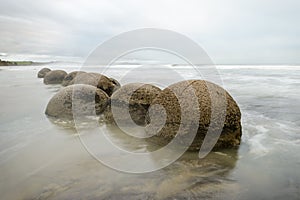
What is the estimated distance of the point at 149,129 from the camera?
4.60 metres

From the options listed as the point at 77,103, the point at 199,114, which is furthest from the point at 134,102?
the point at 199,114

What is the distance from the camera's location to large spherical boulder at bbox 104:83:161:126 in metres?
5.56

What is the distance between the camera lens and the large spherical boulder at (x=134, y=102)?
556 cm

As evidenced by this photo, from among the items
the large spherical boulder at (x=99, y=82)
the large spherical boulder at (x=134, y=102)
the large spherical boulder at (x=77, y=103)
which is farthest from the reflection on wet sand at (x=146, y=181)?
the large spherical boulder at (x=99, y=82)

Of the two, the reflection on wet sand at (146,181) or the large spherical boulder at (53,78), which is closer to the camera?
the reflection on wet sand at (146,181)

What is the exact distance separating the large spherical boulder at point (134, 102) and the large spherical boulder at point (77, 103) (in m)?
0.60

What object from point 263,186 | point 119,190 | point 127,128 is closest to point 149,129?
point 127,128

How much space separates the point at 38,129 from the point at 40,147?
1094 mm

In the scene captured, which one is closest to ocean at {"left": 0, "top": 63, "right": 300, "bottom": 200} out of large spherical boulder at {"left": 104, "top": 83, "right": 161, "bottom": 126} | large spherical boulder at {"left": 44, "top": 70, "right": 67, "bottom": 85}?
large spherical boulder at {"left": 104, "top": 83, "right": 161, "bottom": 126}

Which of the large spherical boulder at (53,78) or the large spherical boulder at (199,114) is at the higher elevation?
the large spherical boulder at (199,114)

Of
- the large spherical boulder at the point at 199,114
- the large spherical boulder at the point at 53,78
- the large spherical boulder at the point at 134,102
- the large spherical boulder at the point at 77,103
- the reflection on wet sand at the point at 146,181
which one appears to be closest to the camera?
the reflection on wet sand at the point at 146,181

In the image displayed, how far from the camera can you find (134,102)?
5.66 m

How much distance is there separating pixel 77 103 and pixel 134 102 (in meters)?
1.56

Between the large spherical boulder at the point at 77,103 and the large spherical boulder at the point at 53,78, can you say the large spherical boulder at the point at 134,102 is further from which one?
the large spherical boulder at the point at 53,78
